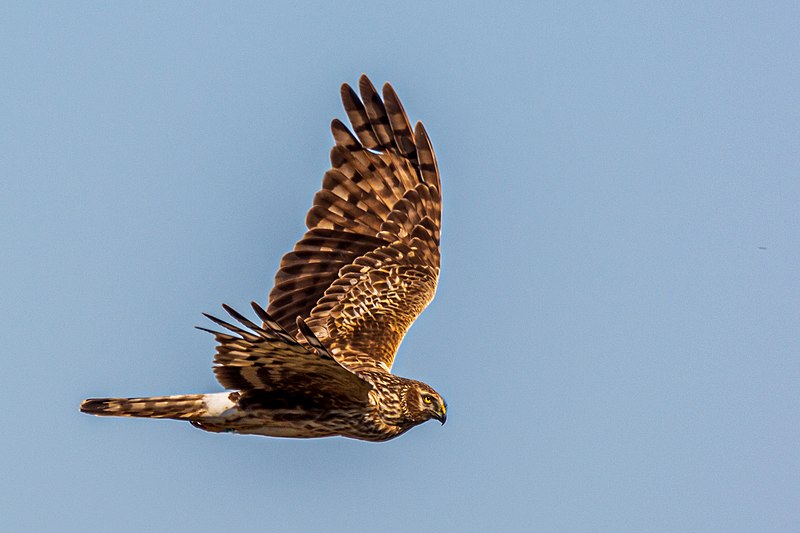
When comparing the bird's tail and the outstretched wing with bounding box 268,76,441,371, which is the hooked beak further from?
the bird's tail

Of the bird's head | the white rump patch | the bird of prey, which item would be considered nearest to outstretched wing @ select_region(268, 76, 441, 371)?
the bird of prey

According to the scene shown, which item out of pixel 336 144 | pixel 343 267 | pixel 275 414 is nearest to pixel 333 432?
pixel 275 414

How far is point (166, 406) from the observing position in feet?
39.7

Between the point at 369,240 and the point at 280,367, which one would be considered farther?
the point at 369,240

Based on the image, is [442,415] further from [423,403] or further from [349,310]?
[349,310]

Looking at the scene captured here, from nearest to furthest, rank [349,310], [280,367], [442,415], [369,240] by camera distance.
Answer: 1. [280,367]
2. [442,415]
3. [349,310]
4. [369,240]

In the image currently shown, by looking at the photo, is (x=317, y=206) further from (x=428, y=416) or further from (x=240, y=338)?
(x=240, y=338)

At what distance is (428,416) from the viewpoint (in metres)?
13.0

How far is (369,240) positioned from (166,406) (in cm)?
385

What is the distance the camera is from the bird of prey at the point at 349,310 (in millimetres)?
11828

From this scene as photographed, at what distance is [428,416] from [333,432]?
954 mm

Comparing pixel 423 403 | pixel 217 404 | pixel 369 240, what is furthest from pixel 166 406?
pixel 369 240

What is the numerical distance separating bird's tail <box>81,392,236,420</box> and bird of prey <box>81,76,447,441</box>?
0.01 meters

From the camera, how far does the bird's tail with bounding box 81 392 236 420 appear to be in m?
12.0
